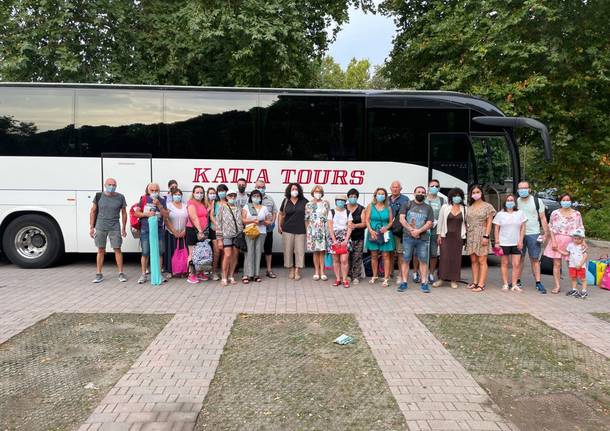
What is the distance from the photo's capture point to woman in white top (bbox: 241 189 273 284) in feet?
27.1

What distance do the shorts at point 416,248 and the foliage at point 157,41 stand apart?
7.50 metres

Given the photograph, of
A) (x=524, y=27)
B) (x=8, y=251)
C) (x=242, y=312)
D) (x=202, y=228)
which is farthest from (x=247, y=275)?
(x=524, y=27)

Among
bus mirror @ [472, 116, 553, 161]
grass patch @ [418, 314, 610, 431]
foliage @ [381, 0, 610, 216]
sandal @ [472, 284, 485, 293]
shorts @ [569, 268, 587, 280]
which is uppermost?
foliage @ [381, 0, 610, 216]

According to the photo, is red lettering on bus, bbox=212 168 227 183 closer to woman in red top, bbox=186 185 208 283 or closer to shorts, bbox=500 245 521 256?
woman in red top, bbox=186 185 208 283

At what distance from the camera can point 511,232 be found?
7789 millimetres

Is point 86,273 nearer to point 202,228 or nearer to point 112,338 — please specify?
point 202,228

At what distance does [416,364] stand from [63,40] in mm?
13297

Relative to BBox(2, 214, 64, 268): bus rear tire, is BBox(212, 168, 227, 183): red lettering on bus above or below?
above

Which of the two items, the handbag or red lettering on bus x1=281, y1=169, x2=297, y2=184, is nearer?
the handbag

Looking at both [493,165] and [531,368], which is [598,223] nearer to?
[493,165]

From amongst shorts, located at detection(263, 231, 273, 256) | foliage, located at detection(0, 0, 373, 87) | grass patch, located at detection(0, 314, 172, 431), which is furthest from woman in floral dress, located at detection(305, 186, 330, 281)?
foliage, located at detection(0, 0, 373, 87)

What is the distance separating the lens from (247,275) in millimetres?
8336

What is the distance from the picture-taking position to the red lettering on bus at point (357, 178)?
9289mm

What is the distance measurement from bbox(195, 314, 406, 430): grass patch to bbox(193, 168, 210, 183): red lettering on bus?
4.17 m
